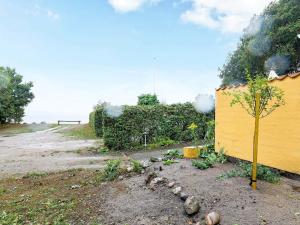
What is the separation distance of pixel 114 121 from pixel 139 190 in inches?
377

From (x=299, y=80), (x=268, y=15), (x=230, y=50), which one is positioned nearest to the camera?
(x=299, y=80)

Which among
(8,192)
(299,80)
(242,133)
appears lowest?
(8,192)

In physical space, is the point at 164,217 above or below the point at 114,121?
below

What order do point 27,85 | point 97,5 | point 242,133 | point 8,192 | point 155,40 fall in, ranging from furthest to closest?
point 27,85
point 155,40
point 97,5
point 242,133
point 8,192

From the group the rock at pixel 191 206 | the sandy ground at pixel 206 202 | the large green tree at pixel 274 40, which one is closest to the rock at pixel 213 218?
the sandy ground at pixel 206 202

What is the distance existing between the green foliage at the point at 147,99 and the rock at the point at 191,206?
2136cm

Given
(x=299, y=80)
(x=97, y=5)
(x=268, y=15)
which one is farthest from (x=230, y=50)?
(x=299, y=80)

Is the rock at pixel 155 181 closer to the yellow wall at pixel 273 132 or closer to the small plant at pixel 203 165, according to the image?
the small plant at pixel 203 165

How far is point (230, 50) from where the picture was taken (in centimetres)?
3253

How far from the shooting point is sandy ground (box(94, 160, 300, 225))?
5.21 m

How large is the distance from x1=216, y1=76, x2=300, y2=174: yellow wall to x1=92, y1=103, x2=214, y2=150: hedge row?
7.73 metres

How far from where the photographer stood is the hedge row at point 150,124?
660 inches

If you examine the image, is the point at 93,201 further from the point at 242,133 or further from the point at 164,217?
the point at 242,133

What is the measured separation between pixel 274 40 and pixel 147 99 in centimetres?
1099
